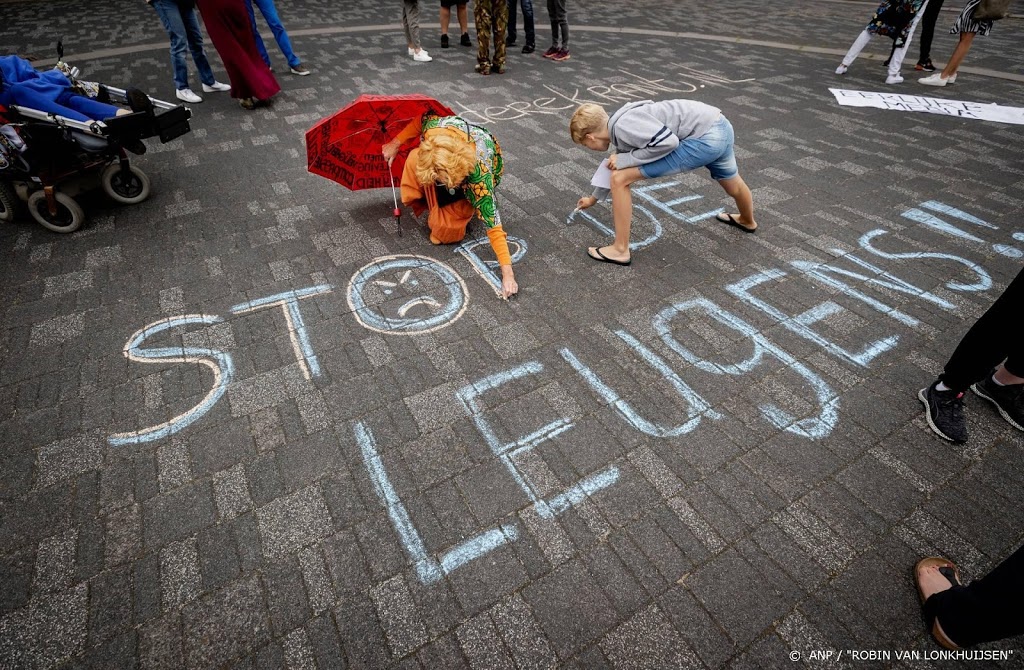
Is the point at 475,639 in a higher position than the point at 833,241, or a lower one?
lower

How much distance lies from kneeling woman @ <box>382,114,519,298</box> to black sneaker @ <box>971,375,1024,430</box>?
10.4 feet

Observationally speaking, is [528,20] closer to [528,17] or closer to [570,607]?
[528,17]

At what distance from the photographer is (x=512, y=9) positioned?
968 centimetres

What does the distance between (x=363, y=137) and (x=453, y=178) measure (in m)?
1.18

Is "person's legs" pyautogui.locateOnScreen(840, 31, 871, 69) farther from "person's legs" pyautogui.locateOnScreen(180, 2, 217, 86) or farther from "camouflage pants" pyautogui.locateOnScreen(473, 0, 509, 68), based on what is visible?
"person's legs" pyautogui.locateOnScreen(180, 2, 217, 86)

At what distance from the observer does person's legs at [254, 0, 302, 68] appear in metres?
7.50

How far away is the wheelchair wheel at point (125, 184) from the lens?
444 cm

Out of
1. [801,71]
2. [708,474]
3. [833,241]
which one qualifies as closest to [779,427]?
[708,474]

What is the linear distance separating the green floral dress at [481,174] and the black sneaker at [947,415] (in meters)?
3.04

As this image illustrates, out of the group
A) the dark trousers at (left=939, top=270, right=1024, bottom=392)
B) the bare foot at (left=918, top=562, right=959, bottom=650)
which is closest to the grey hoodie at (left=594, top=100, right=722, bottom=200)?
the dark trousers at (left=939, top=270, right=1024, bottom=392)

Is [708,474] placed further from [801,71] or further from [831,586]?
[801,71]

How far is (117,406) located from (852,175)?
729 cm

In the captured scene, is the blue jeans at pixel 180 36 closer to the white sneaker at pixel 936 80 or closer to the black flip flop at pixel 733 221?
the black flip flop at pixel 733 221

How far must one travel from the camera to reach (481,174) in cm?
360
